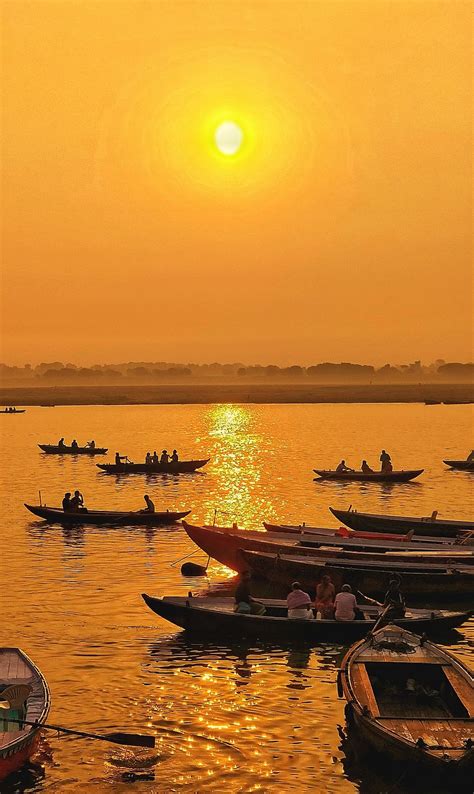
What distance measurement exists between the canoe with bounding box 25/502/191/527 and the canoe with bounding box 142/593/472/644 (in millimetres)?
22900

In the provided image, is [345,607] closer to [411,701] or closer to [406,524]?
[411,701]

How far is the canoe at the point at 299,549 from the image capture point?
34.9 meters

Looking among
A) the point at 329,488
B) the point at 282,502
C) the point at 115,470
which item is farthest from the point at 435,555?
the point at 115,470

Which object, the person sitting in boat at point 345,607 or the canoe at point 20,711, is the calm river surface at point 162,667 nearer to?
the person sitting in boat at point 345,607

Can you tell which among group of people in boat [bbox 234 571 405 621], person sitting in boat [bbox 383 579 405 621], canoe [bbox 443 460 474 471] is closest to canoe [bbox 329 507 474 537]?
group of people in boat [bbox 234 571 405 621]

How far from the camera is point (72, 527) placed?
52.8 metres

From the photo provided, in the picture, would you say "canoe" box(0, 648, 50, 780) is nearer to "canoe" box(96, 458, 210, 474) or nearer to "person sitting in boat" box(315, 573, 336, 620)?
"person sitting in boat" box(315, 573, 336, 620)

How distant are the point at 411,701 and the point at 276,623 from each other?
733 cm

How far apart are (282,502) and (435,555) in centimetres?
3356

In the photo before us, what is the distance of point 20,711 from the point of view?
19219 millimetres

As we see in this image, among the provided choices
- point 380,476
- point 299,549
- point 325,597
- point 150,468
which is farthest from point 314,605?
point 150,468

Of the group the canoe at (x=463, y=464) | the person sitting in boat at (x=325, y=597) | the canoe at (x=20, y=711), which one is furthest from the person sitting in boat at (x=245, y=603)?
the canoe at (x=463, y=464)

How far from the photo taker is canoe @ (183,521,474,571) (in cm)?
3488

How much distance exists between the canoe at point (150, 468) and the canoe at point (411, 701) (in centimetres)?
5820
